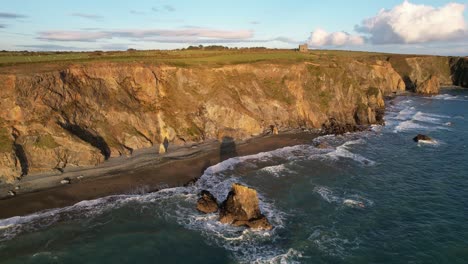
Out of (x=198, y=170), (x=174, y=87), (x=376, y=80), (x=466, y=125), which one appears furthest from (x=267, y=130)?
(x=376, y=80)

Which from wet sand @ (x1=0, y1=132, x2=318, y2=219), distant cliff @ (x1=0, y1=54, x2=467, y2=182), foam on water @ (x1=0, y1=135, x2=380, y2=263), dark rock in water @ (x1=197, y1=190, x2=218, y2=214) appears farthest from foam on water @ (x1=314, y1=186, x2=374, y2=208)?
distant cliff @ (x1=0, y1=54, x2=467, y2=182)

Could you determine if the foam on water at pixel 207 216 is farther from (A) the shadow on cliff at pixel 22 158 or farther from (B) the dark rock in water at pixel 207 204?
(A) the shadow on cliff at pixel 22 158

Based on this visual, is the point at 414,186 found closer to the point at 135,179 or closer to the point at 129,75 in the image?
the point at 135,179

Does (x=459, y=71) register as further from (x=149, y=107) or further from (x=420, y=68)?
(x=149, y=107)

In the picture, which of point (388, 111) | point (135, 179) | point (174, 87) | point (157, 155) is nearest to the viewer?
point (135, 179)

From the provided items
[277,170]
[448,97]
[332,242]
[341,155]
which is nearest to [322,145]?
[341,155]

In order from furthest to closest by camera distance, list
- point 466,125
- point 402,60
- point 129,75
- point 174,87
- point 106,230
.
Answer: point 402,60 → point 466,125 → point 174,87 → point 129,75 → point 106,230
